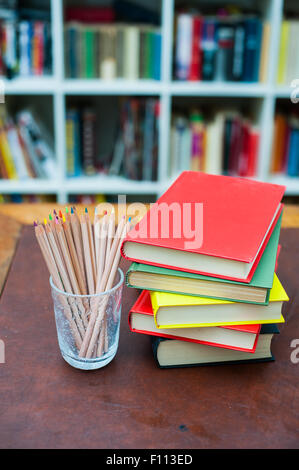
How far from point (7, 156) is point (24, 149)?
82 millimetres

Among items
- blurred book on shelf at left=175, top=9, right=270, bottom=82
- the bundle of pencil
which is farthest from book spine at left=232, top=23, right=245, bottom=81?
the bundle of pencil

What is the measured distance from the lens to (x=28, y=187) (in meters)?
2.40

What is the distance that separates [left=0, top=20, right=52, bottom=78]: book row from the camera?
7.29ft

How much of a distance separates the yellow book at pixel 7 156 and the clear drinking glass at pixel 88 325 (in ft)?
5.78

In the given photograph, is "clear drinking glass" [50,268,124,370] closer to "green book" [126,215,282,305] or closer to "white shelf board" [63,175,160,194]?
"green book" [126,215,282,305]

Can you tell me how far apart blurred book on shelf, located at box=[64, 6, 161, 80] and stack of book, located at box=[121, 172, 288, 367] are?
1657mm

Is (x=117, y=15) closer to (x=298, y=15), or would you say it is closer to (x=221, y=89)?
(x=221, y=89)

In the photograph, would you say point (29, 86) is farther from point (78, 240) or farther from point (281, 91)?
point (78, 240)

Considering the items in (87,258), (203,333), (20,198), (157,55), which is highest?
(157,55)

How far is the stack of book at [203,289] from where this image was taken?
2.35 ft

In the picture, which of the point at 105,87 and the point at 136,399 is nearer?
the point at 136,399

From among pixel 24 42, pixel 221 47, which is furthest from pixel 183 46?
pixel 24 42

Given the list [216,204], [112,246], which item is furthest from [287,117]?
[112,246]

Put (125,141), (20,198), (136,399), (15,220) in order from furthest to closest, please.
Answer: (20,198) < (125,141) < (15,220) < (136,399)
